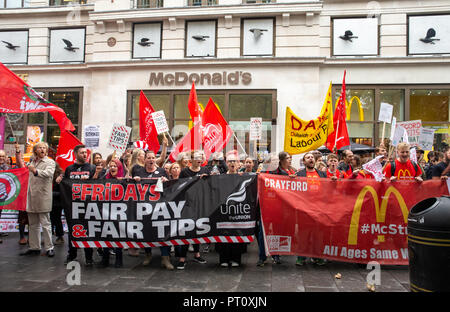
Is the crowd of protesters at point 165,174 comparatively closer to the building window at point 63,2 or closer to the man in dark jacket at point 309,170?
the man in dark jacket at point 309,170

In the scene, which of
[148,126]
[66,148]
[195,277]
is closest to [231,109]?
[148,126]

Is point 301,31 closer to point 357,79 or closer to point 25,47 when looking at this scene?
point 357,79

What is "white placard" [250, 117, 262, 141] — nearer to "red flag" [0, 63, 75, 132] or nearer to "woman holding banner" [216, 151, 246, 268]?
"woman holding banner" [216, 151, 246, 268]

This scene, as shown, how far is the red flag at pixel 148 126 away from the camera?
30.8 ft

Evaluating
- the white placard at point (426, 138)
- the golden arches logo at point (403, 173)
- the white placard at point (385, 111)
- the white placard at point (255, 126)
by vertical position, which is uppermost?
the white placard at point (385, 111)

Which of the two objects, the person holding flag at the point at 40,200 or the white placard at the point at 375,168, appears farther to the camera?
the person holding flag at the point at 40,200

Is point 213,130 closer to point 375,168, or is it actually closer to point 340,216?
point 340,216

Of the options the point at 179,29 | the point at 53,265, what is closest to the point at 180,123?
the point at 179,29

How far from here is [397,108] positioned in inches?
569

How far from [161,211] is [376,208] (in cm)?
362

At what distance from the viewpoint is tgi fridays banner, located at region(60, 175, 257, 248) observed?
223 inches

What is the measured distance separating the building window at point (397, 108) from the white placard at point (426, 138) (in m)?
5.84

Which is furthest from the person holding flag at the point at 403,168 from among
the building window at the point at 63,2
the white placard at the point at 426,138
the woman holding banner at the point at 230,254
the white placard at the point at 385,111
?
the building window at the point at 63,2

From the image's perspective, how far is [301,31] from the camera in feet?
47.7
